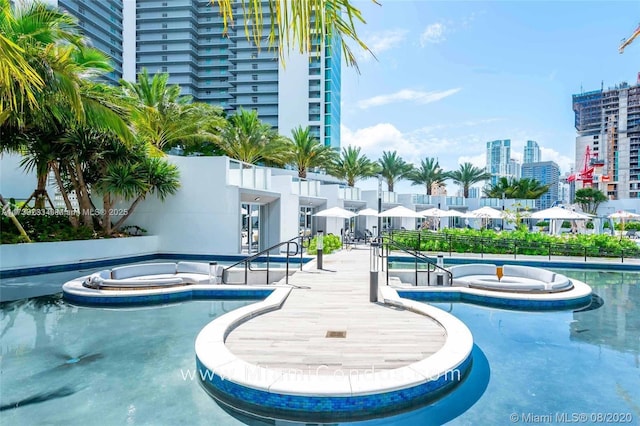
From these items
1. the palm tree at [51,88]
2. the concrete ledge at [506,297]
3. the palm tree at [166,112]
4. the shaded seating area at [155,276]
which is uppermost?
the palm tree at [166,112]

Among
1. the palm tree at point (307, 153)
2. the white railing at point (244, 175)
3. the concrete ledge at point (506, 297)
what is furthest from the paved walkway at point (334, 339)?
the palm tree at point (307, 153)

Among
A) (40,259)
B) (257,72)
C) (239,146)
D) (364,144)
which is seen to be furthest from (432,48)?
(257,72)

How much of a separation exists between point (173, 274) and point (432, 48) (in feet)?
38.6

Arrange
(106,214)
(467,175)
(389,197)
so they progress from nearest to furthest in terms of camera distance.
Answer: (106,214) < (389,197) < (467,175)

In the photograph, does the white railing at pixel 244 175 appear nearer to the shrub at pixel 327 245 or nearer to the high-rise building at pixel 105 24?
the shrub at pixel 327 245

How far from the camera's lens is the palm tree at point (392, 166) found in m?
39.7

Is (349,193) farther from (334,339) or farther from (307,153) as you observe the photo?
(334,339)

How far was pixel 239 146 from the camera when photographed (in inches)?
1152

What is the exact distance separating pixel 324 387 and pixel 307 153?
28336 millimetres

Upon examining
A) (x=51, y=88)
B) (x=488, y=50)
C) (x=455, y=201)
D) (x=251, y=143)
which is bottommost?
(x=455, y=201)

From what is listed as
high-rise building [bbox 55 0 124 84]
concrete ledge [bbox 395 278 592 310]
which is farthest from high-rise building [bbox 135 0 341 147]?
concrete ledge [bbox 395 278 592 310]

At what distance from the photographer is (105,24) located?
68.6m

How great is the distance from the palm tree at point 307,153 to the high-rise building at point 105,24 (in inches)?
1852

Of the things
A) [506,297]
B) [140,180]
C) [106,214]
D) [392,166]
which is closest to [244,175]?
[140,180]
